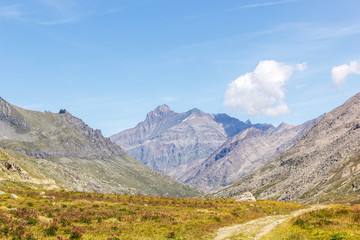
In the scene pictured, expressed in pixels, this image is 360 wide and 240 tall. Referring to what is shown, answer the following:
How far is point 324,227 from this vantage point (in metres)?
25.9

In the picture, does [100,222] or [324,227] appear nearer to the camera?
[324,227]

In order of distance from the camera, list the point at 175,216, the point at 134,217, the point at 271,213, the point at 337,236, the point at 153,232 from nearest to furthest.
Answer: the point at 337,236 < the point at 153,232 < the point at 134,217 < the point at 175,216 < the point at 271,213

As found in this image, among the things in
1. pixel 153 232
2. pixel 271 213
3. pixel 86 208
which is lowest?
pixel 271 213

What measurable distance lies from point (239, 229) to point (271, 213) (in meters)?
20.6

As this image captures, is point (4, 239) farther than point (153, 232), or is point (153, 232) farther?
point (153, 232)

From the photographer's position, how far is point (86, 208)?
1542 inches

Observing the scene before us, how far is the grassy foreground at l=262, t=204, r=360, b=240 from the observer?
22631mm

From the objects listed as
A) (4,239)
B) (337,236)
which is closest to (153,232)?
(4,239)

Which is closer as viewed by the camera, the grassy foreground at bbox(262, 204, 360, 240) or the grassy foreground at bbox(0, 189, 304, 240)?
the grassy foreground at bbox(262, 204, 360, 240)

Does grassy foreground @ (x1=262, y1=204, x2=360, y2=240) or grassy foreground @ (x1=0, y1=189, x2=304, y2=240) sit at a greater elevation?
grassy foreground @ (x1=0, y1=189, x2=304, y2=240)

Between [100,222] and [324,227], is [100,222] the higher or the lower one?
the higher one

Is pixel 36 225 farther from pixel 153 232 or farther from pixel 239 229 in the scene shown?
pixel 239 229

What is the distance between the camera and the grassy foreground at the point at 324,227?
Answer: 22631 mm

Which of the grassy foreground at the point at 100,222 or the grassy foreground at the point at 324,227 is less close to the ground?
the grassy foreground at the point at 100,222
